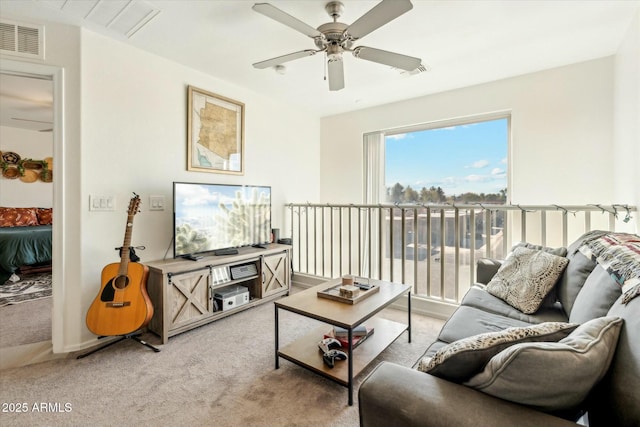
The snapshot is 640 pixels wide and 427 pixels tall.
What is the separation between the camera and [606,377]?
81 cm

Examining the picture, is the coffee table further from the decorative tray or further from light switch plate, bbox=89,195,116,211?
light switch plate, bbox=89,195,116,211

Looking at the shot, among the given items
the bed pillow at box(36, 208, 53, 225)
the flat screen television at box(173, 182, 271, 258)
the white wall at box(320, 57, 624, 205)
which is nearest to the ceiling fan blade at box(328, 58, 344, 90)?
the flat screen television at box(173, 182, 271, 258)

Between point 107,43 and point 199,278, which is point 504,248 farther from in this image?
point 107,43

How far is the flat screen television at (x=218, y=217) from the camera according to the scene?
2645mm

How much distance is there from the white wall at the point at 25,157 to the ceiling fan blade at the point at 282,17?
6.33m

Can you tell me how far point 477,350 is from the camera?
861mm

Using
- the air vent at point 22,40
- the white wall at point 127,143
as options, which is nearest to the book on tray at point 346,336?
the white wall at point 127,143

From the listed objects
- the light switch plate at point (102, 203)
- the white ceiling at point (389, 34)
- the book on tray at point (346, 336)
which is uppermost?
the white ceiling at point (389, 34)

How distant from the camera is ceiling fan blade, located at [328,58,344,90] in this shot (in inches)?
83.7

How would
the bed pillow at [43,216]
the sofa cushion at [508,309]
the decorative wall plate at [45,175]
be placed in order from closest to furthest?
the sofa cushion at [508,309] → the bed pillow at [43,216] → the decorative wall plate at [45,175]

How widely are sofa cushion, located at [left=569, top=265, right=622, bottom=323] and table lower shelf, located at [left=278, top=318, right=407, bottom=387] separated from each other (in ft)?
3.62

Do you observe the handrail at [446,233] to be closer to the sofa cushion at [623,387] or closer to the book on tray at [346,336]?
the book on tray at [346,336]

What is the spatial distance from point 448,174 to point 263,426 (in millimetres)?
3348

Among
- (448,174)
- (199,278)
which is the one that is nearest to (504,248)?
(448,174)
